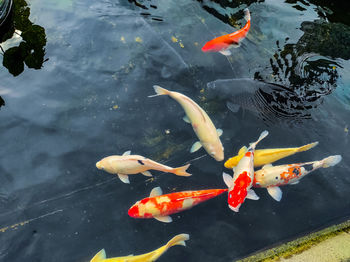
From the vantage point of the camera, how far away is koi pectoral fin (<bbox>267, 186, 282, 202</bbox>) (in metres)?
3.48

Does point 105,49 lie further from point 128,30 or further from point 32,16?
point 32,16

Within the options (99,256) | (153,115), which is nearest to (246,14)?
(153,115)

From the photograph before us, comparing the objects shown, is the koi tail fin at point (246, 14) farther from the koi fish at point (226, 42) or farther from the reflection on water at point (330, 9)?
the reflection on water at point (330, 9)

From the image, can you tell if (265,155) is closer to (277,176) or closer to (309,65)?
(277,176)

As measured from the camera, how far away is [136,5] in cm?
532

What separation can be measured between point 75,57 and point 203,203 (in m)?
2.90

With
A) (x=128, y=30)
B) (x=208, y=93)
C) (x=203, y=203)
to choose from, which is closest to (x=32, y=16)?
(x=128, y=30)

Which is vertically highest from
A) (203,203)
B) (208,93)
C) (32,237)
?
(208,93)

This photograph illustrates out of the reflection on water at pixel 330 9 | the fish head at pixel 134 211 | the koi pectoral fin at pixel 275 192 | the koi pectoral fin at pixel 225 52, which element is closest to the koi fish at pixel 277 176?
the koi pectoral fin at pixel 275 192

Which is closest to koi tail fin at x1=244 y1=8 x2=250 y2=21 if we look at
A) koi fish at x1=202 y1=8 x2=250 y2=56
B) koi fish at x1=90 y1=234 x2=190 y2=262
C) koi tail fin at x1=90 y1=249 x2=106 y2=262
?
koi fish at x1=202 y1=8 x2=250 y2=56

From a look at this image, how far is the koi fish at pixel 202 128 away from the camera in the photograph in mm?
3636

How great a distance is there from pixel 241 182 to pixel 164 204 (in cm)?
86

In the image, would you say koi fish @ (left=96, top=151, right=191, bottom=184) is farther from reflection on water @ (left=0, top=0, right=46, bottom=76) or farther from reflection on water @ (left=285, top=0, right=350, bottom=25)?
reflection on water @ (left=285, top=0, right=350, bottom=25)

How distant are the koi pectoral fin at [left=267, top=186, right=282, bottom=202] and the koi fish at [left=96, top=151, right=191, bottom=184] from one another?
96 centimetres
